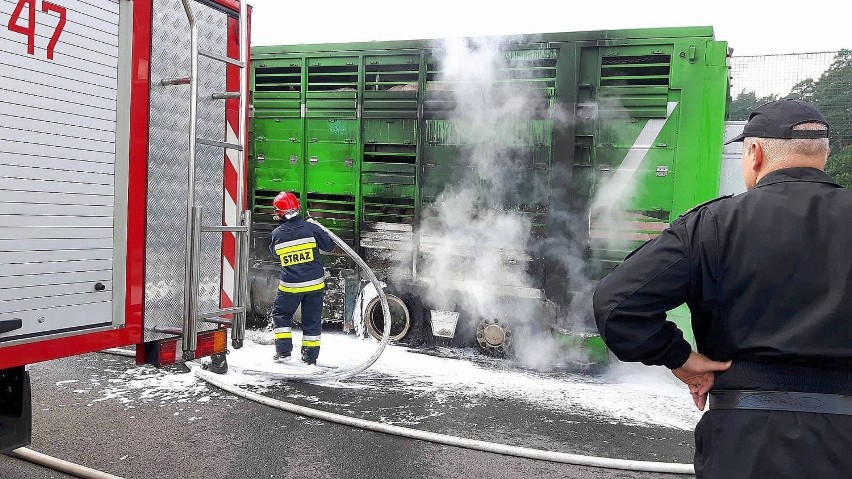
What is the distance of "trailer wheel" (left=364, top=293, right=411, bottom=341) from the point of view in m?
7.85

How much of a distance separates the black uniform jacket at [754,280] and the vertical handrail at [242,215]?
Answer: 8.37 feet

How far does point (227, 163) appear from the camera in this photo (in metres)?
4.04

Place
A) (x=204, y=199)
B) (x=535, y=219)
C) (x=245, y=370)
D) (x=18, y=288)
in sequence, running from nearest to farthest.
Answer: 1. (x=18, y=288)
2. (x=204, y=199)
3. (x=245, y=370)
4. (x=535, y=219)

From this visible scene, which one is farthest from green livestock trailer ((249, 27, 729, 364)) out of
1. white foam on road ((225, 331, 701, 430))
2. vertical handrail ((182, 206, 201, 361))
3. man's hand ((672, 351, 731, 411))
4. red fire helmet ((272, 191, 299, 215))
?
man's hand ((672, 351, 731, 411))

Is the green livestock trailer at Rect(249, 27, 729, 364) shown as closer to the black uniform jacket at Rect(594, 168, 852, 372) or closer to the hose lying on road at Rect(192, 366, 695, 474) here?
the hose lying on road at Rect(192, 366, 695, 474)

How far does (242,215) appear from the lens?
3963 millimetres

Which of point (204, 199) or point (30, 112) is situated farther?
point (204, 199)

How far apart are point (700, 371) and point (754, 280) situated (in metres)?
0.33

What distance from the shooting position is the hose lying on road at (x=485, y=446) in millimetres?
4324

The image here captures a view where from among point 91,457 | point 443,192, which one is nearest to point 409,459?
point 91,457

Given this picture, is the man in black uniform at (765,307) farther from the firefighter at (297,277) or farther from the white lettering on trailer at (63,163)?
the firefighter at (297,277)

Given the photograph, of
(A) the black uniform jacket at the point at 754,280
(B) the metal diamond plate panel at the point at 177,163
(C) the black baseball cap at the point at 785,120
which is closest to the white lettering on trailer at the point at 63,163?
(B) the metal diamond plate panel at the point at 177,163

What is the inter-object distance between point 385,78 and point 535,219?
8.01 ft

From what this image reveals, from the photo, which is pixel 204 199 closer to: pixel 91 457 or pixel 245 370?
pixel 91 457
